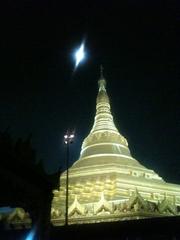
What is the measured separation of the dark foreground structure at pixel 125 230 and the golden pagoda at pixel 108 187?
39.4 ft

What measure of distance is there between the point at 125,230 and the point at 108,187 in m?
22.4

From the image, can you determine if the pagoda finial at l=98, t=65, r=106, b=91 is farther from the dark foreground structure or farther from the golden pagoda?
the dark foreground structure

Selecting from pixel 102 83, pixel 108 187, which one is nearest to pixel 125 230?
pixel 108 187

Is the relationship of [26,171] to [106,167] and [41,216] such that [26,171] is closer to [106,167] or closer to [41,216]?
[41,216]

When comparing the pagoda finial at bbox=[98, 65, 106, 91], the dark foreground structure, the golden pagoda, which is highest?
the pagoda finial at bbox=[98, 65, 106, 91]

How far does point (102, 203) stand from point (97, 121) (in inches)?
704

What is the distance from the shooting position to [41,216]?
11.7 m

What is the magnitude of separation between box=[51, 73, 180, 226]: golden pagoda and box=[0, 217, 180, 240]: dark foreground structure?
12000 millimetres

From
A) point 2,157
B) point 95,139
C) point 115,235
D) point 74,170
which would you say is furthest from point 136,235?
point 95,139

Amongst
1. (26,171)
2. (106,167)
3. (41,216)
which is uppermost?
(106,167)

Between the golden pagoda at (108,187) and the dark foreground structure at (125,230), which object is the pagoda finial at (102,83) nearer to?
the golden pagoda at (108,187)

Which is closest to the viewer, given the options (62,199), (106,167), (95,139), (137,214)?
(137,214)

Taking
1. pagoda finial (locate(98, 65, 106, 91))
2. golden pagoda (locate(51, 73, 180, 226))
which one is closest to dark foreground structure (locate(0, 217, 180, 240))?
golden pagoda (locate(51, 73, 180, 226))

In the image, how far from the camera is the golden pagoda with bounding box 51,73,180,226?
33.6m
